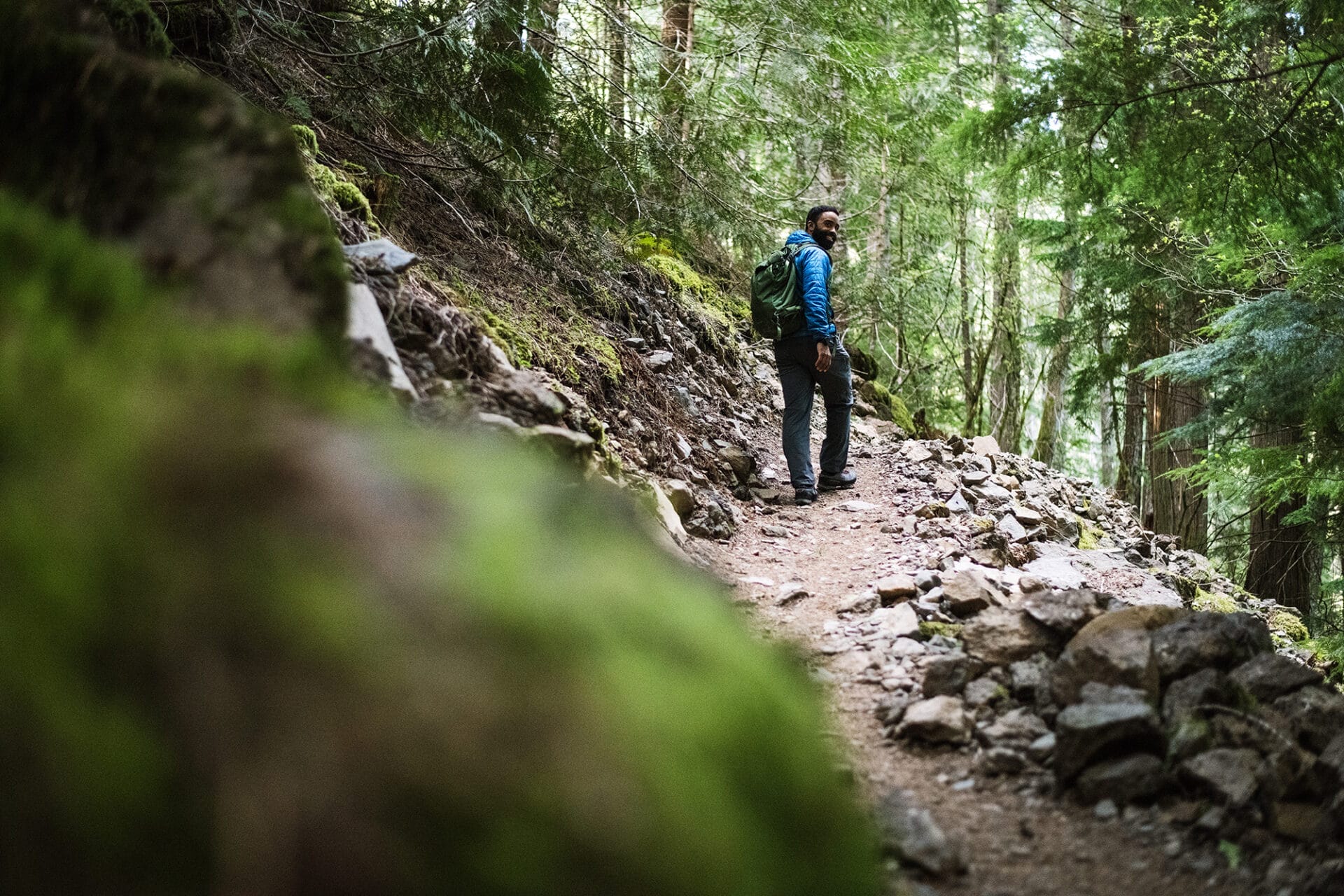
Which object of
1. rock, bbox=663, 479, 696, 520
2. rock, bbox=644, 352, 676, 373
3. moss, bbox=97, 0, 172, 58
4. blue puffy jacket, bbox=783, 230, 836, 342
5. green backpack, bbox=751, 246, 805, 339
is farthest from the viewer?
rock, bbox=644, 352, 676, 373

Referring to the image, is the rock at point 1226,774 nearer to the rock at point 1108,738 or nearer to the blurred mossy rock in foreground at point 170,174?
the rock at point 1108,738

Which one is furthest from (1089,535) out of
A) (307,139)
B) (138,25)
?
(138,25)

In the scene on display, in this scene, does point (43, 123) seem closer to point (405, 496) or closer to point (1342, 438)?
point (405, 496)

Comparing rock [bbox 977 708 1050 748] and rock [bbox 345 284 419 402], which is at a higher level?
rock [bbox 345 284 419 402]

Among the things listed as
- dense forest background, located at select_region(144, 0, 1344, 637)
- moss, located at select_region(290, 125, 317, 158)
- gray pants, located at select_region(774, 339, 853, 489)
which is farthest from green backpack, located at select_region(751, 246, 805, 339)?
moss, located at select_region(290, 125, 317, 158)

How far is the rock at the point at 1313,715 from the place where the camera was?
7.98 ft

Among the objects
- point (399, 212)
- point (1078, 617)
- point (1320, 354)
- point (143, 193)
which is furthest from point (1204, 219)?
point (143, 193)

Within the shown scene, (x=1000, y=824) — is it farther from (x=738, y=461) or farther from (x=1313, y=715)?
(x=738, y=461)

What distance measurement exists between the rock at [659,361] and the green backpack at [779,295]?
1.13m

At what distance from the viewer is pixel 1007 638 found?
10.8 ft

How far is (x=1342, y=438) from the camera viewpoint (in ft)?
21.3

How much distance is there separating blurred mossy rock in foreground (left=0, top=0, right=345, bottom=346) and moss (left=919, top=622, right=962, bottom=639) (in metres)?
2.91

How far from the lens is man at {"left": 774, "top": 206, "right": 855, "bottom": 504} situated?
6.79 metres

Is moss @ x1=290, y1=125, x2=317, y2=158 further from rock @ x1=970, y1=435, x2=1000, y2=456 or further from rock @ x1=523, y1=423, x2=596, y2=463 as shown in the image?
rock @ x1=970, y1=435, x2=1000, y2=456
